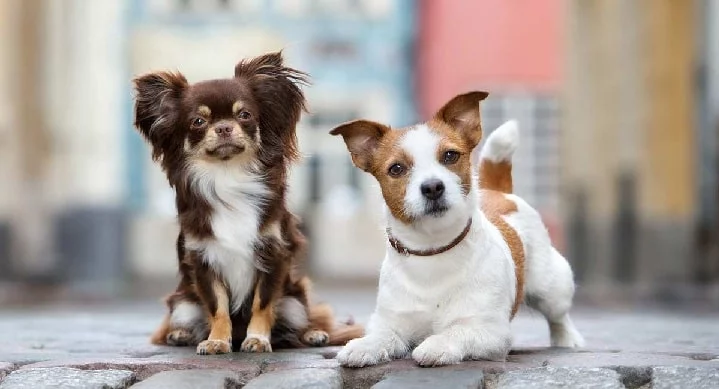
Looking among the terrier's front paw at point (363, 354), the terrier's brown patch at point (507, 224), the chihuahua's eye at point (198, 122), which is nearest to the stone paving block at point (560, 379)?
the terrier's front paw at point (363, 354)

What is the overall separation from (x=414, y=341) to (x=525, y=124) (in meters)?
19.2

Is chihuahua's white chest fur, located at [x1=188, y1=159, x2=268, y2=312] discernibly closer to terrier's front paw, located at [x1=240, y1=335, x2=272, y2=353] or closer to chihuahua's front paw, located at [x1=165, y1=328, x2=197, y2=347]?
terrier's front paw, located at [x1=240, y1=335, x2=272, y2=353]

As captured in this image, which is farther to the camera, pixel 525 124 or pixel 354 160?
pixel 525 124

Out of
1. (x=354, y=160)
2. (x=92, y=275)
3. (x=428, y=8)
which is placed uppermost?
(x=428, y=8)

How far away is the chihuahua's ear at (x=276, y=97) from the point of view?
201 inches

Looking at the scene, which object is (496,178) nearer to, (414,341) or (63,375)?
(414,341)

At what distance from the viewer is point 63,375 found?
14.4 feet

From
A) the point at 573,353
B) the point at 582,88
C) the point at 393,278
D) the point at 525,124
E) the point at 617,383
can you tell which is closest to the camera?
the point at 617,383

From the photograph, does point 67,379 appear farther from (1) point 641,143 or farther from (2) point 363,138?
(1) point 641,143

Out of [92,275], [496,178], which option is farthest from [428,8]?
[496,178]

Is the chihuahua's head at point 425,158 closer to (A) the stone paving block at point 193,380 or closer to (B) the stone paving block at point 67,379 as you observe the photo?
(A) the stone paving block at point 193,380

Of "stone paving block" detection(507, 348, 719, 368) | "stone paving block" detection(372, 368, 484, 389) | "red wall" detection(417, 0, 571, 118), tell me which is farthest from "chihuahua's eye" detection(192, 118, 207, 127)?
"red wall" detection(417, 0, 571, 118)

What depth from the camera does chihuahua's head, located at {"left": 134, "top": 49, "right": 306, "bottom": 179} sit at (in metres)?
4.91

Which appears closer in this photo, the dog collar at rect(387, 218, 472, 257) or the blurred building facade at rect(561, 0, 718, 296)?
the dog collar at rect(387, 218, 472, 257)
